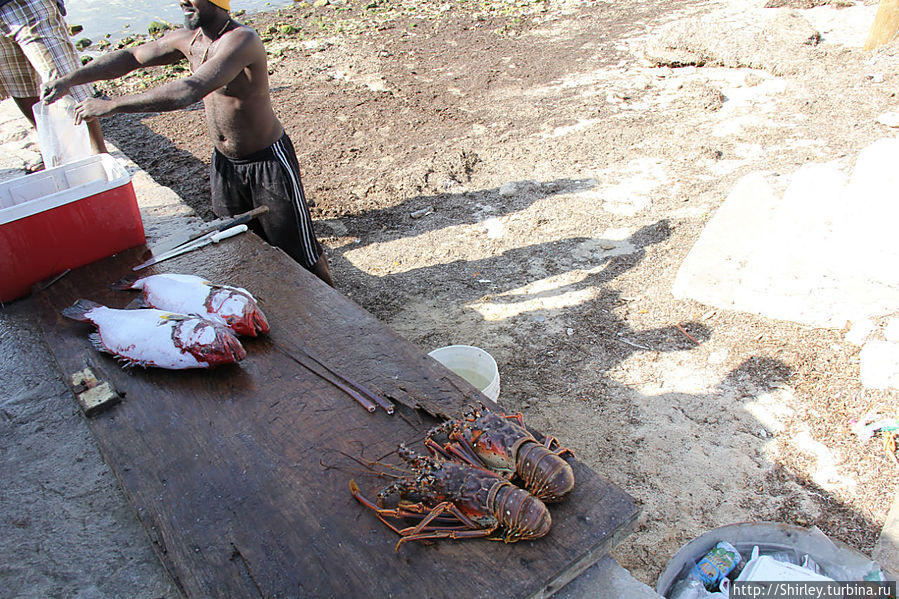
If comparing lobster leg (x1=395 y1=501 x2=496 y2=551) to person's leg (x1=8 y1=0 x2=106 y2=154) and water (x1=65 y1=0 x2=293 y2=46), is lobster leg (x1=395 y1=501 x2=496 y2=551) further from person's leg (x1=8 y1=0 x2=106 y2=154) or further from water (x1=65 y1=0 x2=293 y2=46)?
water (x1=65 y1=0 x2=293 y2=46)

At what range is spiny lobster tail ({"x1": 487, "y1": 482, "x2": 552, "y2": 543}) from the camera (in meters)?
1.68

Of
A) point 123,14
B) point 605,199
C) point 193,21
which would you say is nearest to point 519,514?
point 193,21

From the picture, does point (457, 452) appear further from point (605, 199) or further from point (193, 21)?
point (605, 199)

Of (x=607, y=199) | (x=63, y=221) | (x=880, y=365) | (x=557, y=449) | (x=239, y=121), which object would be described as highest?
(x=239, y=121)

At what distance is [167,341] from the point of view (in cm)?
237

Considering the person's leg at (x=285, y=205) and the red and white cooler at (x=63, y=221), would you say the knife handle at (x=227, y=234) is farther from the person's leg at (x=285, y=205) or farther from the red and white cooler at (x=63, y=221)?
the person's leg at (x=285, y=205)

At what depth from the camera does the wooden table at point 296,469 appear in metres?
1.67

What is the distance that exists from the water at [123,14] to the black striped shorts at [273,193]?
9.23m

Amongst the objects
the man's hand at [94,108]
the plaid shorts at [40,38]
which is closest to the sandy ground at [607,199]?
the plaid shorts at [40,38]

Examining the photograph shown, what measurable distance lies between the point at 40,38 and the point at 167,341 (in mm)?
4108

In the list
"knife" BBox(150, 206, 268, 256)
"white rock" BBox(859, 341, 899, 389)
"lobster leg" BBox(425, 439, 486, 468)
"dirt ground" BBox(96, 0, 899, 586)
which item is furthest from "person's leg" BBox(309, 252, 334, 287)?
"white rock" BBox(859, 341, 899, 389)

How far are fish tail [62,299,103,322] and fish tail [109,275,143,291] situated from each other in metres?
0.20

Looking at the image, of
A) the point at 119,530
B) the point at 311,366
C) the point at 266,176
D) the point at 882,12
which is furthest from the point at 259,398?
the point at 882,12

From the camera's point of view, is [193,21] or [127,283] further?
[193,21]
